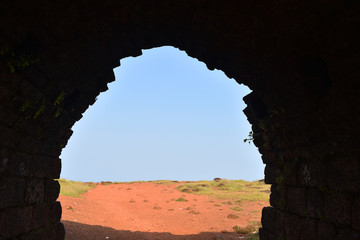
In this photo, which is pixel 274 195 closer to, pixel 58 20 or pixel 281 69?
pixel 281 69

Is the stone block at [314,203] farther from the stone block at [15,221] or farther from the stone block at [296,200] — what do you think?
the stone block at [15,221]

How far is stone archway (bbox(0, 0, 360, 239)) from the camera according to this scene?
12.7 ft

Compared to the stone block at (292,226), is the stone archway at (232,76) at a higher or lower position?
higher

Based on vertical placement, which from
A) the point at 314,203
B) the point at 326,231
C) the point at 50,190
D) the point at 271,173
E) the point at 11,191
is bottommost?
the point at 326,231

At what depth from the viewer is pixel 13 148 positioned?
15.7ft

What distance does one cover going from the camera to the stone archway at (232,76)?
387 cm

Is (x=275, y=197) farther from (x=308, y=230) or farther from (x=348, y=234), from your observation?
(x=348, y=234)

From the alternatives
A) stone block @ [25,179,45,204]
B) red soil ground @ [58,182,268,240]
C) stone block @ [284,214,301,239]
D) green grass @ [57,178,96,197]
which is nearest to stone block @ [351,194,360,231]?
stone block @ [284,214,301,239]

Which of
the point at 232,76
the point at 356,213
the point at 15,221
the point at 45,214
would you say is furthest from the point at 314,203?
the point at 45,214

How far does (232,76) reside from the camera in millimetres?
6316

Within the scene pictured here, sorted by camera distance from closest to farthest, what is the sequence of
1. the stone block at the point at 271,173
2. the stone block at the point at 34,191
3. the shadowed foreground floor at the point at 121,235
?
the stone block at the point at 34,191 → the stone block at the point at 271,173 → the shadowed foreground floor at the point at 121,235

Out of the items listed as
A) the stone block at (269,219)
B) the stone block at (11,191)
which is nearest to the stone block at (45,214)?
the stone block at (11,191)

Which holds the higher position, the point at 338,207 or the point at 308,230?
the point at 338,207

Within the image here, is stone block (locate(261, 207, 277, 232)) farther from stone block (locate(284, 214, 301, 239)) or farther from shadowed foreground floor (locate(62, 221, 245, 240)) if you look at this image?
shadowed foreground floor (locate(62, 221, 245, 240))
